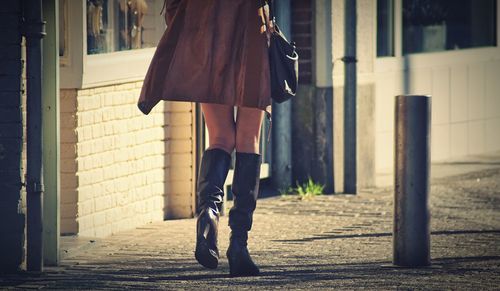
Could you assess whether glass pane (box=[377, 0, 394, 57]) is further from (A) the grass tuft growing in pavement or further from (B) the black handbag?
(B) the black handbag

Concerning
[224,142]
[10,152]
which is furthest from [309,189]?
[10,152]

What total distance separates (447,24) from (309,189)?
Answer: 3600mm

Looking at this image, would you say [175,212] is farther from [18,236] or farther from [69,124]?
→ [18,236]

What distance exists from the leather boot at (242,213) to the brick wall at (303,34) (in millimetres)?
4210

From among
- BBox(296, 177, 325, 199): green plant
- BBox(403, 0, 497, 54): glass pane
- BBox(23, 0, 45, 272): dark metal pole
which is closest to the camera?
BBox(23, 0, 45, 272): dark metal pole

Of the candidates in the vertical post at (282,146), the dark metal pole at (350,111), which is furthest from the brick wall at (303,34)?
the dark metal pole at (350,111)

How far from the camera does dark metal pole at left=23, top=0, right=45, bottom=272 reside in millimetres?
6871

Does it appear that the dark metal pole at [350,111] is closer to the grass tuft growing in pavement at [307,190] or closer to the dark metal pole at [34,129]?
the grass tuft growing in pavement at [307,190]

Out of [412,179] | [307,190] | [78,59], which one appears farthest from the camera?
[307,190]

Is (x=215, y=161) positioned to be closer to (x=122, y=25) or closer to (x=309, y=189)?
(x=122, y=25)

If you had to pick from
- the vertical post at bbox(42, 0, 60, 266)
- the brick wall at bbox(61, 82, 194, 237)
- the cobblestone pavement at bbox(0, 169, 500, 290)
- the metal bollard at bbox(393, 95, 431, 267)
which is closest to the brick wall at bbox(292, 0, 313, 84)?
the cobblestone pavement at bbox(0, 169, 500, 290)

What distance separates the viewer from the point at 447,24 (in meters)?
14.1

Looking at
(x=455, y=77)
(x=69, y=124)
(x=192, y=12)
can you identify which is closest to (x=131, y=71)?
(x=69, y=124)

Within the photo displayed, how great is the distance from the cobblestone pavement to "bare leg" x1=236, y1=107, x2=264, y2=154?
2.02 ft
